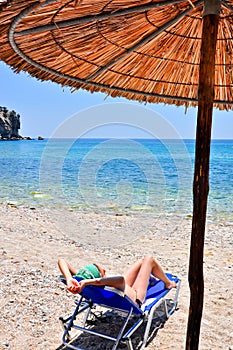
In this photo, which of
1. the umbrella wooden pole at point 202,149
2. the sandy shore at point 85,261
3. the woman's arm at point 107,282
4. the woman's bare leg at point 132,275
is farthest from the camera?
the woman's bare leg at point 132,275

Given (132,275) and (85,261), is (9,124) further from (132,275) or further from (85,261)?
(132,275)

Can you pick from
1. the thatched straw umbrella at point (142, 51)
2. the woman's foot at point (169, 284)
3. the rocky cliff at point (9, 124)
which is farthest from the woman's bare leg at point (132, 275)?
the rocky cliff at point (9, 124)

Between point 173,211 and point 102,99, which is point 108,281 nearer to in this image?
Result: point 102,99

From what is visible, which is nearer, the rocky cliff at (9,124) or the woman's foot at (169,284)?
the woman's foot at (169,284)

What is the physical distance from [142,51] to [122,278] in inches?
59.3

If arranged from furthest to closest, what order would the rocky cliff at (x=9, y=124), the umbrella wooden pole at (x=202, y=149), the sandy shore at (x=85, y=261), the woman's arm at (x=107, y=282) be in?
1. the rocky cliff at (x=9, y=124)
2. the sandy shore at (x=85, y=261)
3. the woman's arm at (x=107, y=282)
4. the umbrella wooden pole at (x=202, y=149)

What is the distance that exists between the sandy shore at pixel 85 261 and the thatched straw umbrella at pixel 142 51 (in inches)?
48.5

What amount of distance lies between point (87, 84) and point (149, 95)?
48 cm

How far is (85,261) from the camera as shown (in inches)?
193

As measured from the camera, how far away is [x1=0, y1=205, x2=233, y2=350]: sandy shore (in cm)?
291

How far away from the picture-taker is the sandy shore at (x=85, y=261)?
9.56ft

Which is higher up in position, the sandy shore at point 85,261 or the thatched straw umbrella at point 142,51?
the thatched straw umbrella at point 142,51

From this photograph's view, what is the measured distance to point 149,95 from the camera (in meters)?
3.01

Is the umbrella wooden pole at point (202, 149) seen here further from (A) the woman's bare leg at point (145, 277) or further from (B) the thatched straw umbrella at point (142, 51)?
(A) the woman's bare leg at point (145, 277)
